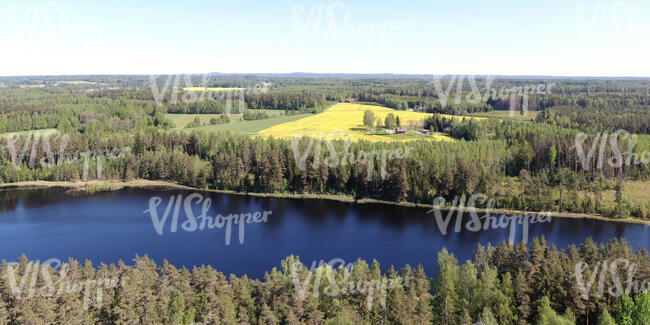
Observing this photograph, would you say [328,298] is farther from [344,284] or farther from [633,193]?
[633,193]

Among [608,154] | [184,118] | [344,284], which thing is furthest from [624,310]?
[184,118]

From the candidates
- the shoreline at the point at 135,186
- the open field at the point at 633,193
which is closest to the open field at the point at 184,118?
the shoreline at the point at 135,186

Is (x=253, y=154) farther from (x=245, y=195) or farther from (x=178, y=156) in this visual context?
(x=178, y=156)

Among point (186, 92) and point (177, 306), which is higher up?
point (186, 92)

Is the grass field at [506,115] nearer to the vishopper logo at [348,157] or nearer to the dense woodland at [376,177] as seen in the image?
the dense woodland at [376,177]

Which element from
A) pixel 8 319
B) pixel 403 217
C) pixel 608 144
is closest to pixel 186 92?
pixel 403 217

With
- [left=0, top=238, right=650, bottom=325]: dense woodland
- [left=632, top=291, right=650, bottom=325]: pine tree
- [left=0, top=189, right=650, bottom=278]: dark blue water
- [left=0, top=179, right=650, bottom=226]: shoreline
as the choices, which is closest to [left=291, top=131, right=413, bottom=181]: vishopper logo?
[left=0, top=179, right=650, bottom=226]: shoreline
